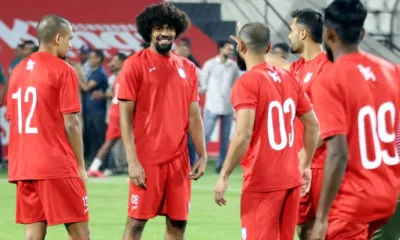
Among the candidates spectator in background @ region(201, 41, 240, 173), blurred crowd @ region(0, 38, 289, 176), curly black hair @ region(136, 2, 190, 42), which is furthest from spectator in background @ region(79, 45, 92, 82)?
curly black hair @ region(136, 2, 190, 42)

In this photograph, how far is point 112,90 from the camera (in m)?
19.3

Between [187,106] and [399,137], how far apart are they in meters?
1.81

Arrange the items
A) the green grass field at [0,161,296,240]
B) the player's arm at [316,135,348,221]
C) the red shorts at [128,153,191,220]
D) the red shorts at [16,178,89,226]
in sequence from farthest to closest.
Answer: the green grass field at [0,161,296,240] → the red shorts at [128,153,191,220] → the red shorts at [16,178,89,226] → the player's arm at [316,135,348,221]

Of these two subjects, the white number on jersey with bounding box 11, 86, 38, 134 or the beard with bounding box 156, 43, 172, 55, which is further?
the beard with bounding box 156, 43, 172, 55

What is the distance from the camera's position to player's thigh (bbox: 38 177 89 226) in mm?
8070

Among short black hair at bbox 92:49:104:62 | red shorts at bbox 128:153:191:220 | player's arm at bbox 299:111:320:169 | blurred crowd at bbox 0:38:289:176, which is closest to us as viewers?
player's arm at bbox 299:111:320:169

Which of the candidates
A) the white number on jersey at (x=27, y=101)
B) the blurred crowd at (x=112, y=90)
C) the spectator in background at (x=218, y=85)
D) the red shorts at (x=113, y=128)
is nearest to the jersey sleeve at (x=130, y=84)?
the white number on jersey at (x=27, y=101)

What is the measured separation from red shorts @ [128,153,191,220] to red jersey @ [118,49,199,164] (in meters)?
0.09

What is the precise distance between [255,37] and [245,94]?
0.49 metres

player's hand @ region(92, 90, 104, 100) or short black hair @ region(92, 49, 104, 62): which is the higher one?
short black hair @ region(92, 49, 104, 62)

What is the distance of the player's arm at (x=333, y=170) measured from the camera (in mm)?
5410

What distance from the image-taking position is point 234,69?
19.9 metres

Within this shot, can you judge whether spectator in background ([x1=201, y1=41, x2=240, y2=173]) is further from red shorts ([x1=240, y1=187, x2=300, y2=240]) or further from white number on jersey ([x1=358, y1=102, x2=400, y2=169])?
white number on jersey ([x1=358, y1=102, x2=400, y2=169])

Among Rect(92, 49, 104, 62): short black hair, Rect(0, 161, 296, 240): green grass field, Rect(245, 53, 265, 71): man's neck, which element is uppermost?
Rect(245, 53, 265, 71): man's neck
